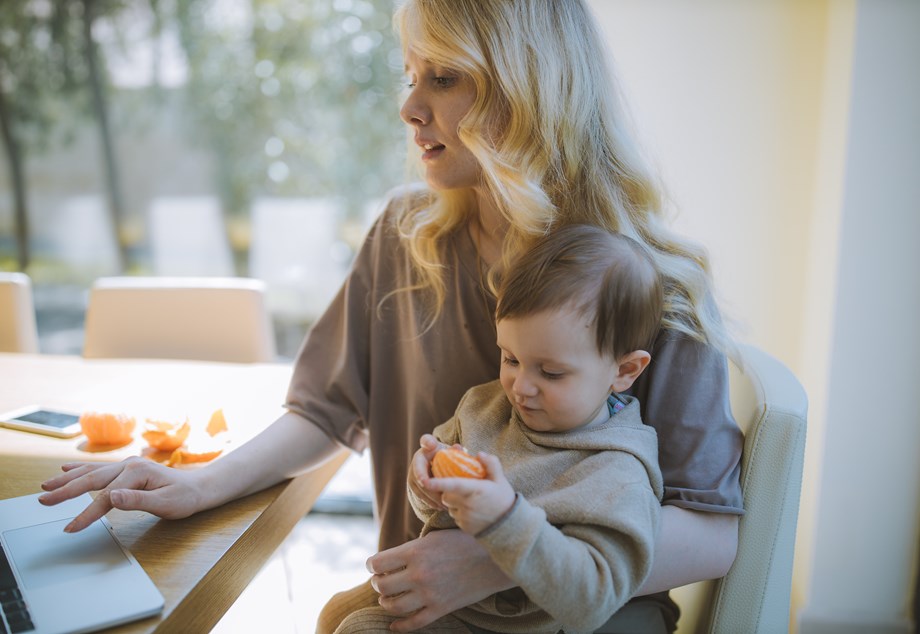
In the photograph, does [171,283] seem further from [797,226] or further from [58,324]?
[797,226]

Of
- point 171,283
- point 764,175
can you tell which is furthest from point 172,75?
point 764,175

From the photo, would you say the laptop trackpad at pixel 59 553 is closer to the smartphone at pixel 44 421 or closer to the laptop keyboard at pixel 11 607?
the laptop keyboard at pixel 11 607

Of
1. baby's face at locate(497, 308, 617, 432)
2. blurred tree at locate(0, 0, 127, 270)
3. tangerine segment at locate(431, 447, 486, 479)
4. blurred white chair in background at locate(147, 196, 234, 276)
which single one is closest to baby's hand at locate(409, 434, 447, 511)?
tangerine segment at locate(431, 447, 486, 479)

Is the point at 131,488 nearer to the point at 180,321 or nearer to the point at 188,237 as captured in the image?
the point at 180,321

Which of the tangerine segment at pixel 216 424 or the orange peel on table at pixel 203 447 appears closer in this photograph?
the orange peel on table at pixel 203 447

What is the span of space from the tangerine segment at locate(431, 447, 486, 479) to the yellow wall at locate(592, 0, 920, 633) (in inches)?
44.8

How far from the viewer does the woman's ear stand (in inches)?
37.3

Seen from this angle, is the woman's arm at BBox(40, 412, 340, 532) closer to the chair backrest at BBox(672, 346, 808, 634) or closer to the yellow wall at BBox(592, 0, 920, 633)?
the chair backrest at BBox(672, 346, 808, 634)

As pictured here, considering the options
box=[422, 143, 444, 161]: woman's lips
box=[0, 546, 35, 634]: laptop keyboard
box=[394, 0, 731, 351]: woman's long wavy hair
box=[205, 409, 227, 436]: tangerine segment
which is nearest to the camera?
box=[0, 546, 35, 634]: laptop keyboard

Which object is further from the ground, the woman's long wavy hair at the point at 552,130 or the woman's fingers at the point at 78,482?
the woman's long wavy hair at the point at 552,130

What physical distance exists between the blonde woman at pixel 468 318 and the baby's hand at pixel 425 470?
0.05m

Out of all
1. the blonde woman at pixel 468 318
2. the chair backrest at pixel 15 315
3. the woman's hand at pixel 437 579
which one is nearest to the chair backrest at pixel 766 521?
the blonde woman at pixel 468 318

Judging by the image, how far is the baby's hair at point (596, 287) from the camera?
2.95 ft

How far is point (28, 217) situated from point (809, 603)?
3.16 metres
